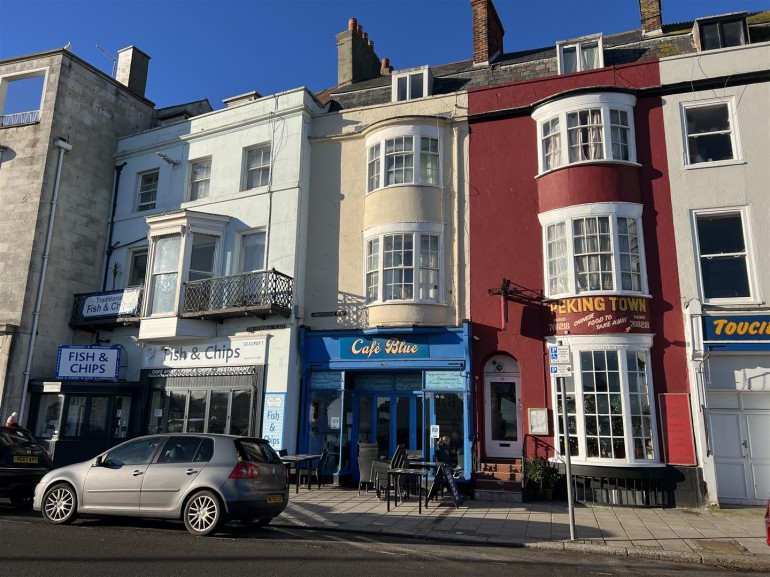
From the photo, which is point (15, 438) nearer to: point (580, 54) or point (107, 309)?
point (107, 309)

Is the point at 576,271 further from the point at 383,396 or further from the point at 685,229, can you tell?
the point at 383,396

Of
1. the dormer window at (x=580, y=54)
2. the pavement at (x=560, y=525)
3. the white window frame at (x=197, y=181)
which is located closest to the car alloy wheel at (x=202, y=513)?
the pavement at (x=560, y=525)

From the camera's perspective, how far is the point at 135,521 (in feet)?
32.0

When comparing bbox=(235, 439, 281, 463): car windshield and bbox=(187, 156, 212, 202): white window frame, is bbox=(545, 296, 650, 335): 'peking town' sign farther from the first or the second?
bbox=(187, 156, 212, 202): white window frame

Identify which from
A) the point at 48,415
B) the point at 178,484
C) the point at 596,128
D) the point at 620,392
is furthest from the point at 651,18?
the point at 48,415

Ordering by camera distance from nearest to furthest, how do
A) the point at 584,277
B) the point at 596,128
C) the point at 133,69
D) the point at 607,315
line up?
the point at 607,315 → the point at 584,277 → the point at 596,128 → the point at 133,69

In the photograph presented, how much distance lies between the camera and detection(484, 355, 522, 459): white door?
1431 cm

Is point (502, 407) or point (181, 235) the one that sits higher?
point (181, 235)

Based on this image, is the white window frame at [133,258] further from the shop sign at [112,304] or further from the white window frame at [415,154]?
the white window frame at [415,154]

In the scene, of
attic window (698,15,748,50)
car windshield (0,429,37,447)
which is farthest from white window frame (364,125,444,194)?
car windshield (0,429,37,447)

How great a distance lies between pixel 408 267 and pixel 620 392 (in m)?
5.87

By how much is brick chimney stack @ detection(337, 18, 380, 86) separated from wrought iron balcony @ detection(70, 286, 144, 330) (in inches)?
399

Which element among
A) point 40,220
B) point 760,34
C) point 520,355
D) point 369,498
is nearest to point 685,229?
point 520,355

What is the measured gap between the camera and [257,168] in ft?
58.3
